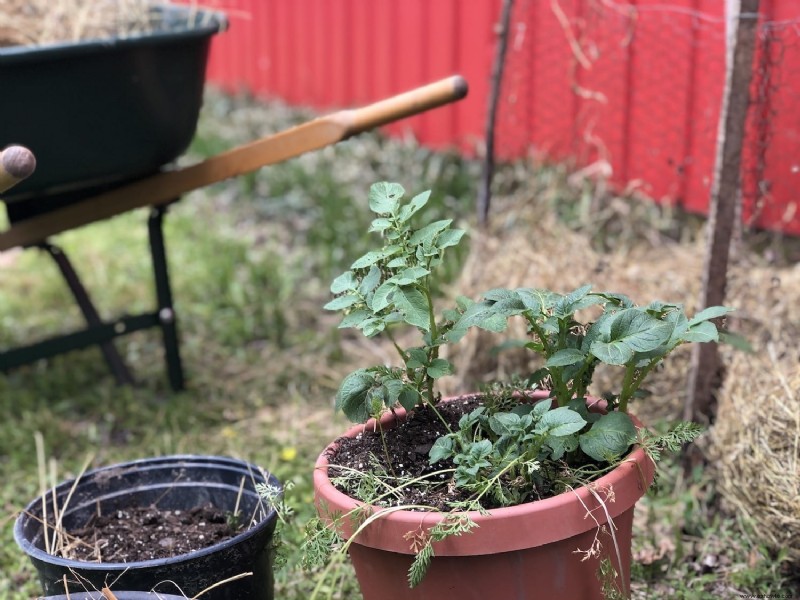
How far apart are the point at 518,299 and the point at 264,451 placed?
1.32m

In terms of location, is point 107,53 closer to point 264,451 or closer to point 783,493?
point 264,451

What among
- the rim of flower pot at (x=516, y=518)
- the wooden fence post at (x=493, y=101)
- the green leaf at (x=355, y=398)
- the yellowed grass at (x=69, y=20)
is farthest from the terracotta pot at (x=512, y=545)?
the yellowed grass at (x=69, y=20)

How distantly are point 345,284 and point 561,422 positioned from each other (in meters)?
0.41

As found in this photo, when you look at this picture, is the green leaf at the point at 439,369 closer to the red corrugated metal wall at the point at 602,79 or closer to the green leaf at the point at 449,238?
the green leaf at the point at 449,238

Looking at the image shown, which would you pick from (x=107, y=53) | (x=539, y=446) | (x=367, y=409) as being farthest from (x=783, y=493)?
(x=107, y=53)

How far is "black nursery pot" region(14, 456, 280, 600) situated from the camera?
5.24ft

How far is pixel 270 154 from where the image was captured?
2355 mm

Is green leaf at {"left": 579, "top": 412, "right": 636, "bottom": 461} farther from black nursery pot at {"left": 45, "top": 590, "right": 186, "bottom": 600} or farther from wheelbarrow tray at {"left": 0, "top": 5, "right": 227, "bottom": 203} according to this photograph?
wheelbarrow tray at {"left": 0, "top": 5, "right": 227, "bottom": 203}

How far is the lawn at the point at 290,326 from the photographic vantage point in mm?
2186

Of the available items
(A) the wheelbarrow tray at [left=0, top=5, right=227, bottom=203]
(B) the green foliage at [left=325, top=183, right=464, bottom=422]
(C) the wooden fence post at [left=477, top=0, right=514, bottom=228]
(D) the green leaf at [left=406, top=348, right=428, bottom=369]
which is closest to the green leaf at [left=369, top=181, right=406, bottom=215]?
(B) the green foliage at [left=325, top=183, right=464, bottom=422]

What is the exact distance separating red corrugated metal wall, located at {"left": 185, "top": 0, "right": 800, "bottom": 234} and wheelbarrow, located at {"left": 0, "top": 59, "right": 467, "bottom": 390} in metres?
0.58

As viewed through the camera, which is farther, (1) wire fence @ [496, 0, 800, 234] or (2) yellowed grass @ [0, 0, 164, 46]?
(1) wire fence @ [496, 0, 800, 234]

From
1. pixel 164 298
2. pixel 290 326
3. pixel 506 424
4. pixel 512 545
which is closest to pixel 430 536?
pixel 512 545

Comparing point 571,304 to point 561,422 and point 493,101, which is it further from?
point 493,101
